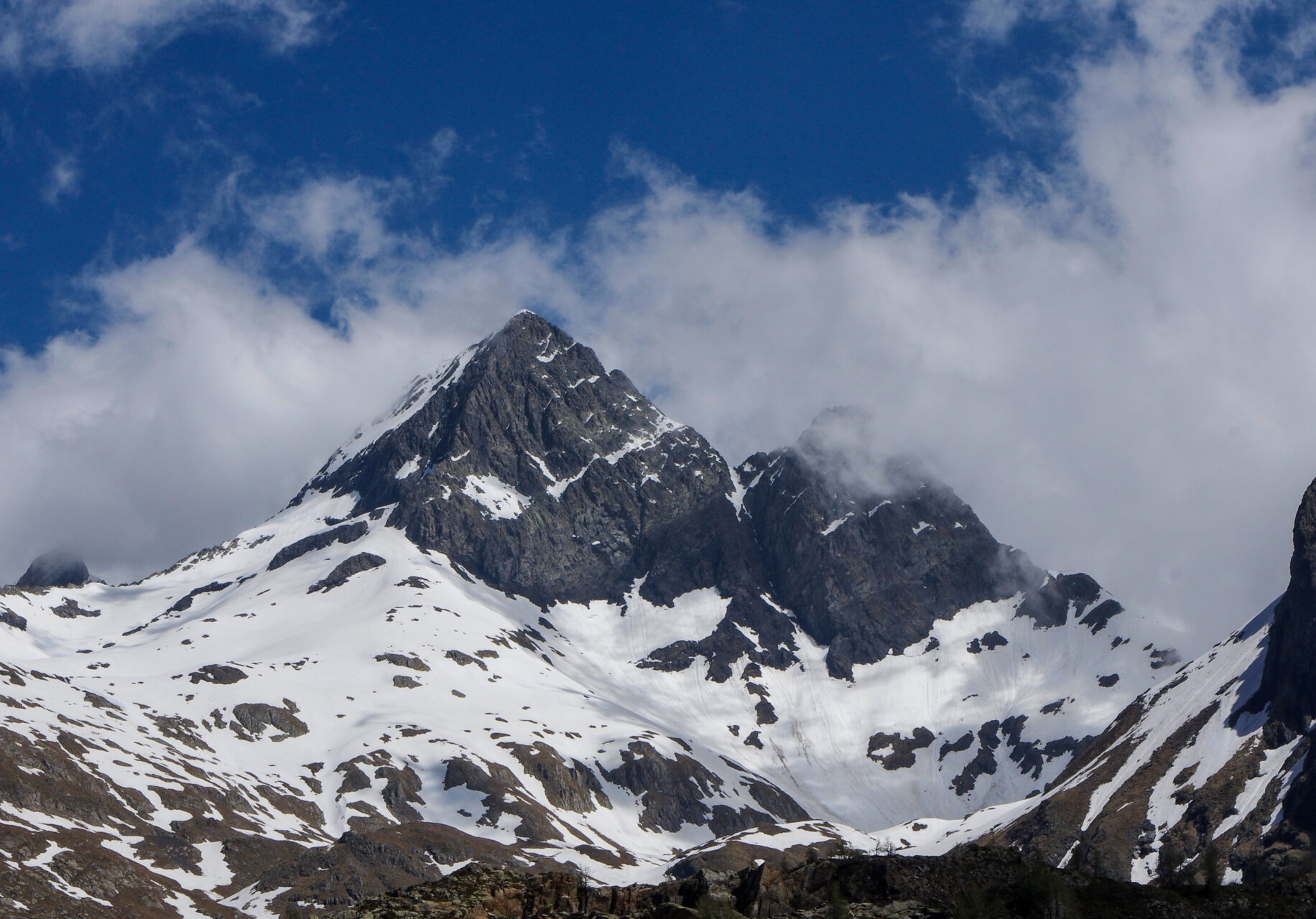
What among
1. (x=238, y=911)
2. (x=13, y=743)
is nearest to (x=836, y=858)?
(x=238, y=911)

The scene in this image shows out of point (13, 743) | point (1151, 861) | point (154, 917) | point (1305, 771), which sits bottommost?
point (154, 917)

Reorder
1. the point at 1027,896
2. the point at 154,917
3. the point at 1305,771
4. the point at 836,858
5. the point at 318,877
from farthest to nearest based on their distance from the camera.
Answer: the point at 1305,771, the point at 318,877, the point at 154,917, the point at 836,858, the point at 1027,896

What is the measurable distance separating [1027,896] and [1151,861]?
166 metres

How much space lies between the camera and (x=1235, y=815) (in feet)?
620

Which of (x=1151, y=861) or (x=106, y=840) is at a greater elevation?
(x=1151, y=861)

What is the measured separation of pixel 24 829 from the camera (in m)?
165

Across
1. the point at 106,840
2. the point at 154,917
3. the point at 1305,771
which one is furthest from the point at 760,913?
the point at 1305,771

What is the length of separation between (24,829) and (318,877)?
125ft

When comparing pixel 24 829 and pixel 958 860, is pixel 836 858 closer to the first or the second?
pixel 958 860

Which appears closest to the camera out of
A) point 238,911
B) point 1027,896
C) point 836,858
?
A: point 1027,896

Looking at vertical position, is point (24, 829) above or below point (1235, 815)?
below

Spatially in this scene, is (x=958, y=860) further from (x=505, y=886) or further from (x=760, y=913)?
(x=505, y=886)

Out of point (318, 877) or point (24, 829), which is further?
point (318, 877)

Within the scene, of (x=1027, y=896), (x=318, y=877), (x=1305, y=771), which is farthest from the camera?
(x=1305, y=771)
